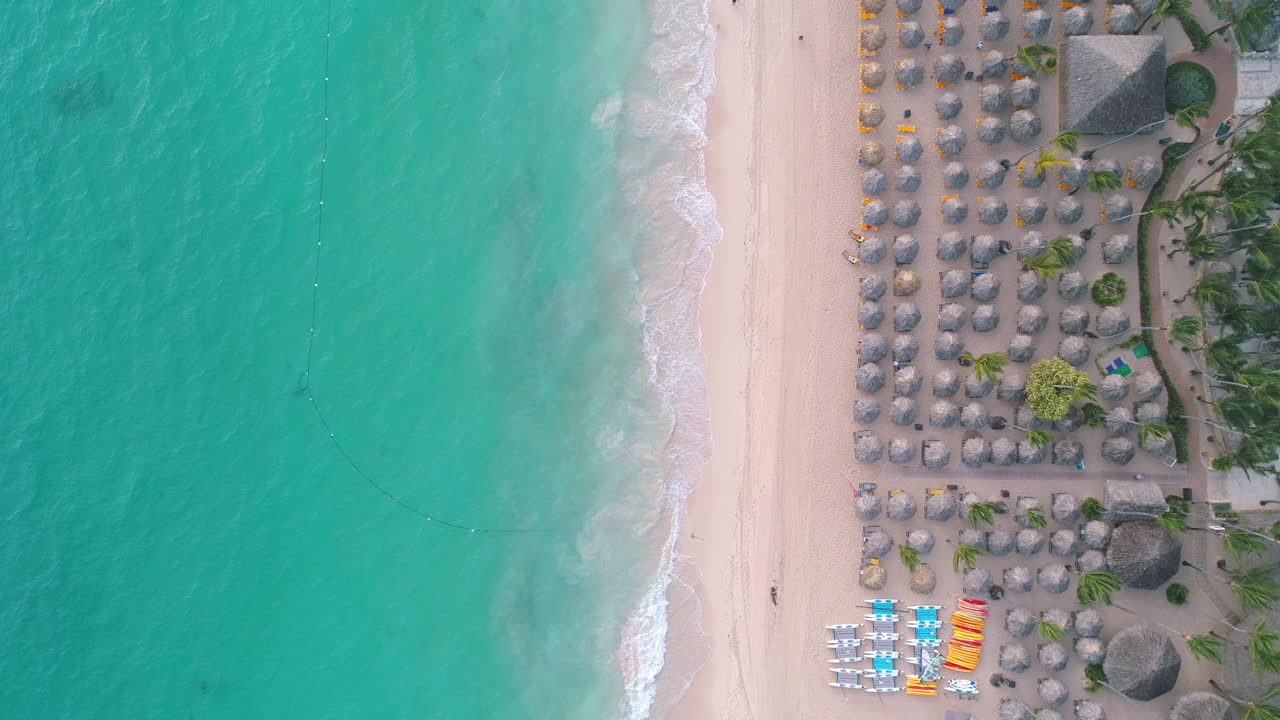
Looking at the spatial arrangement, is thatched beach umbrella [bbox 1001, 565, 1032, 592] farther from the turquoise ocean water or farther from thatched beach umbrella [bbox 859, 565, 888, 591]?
the turquoise ocean water

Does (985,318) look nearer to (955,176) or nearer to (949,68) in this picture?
(955,176)

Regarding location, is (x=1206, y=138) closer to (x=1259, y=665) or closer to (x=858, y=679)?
(x=1259, y=665)

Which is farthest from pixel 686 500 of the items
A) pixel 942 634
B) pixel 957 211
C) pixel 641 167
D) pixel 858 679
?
pixel 957 211

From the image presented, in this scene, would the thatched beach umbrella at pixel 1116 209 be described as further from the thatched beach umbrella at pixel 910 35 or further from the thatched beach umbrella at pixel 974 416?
the thatched beach umbrella at pixel 910 35

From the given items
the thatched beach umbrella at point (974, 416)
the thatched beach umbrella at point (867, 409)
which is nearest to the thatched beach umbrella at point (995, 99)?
the thatched beach umbrella at point (974, 416)

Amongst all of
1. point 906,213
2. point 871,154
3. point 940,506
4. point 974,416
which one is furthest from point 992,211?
point 940,506

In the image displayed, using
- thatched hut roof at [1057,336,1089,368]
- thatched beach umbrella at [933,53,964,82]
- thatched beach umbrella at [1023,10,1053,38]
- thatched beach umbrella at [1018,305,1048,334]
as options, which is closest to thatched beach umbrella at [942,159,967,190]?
thatched beach umbrella at [933,53,964,82]
